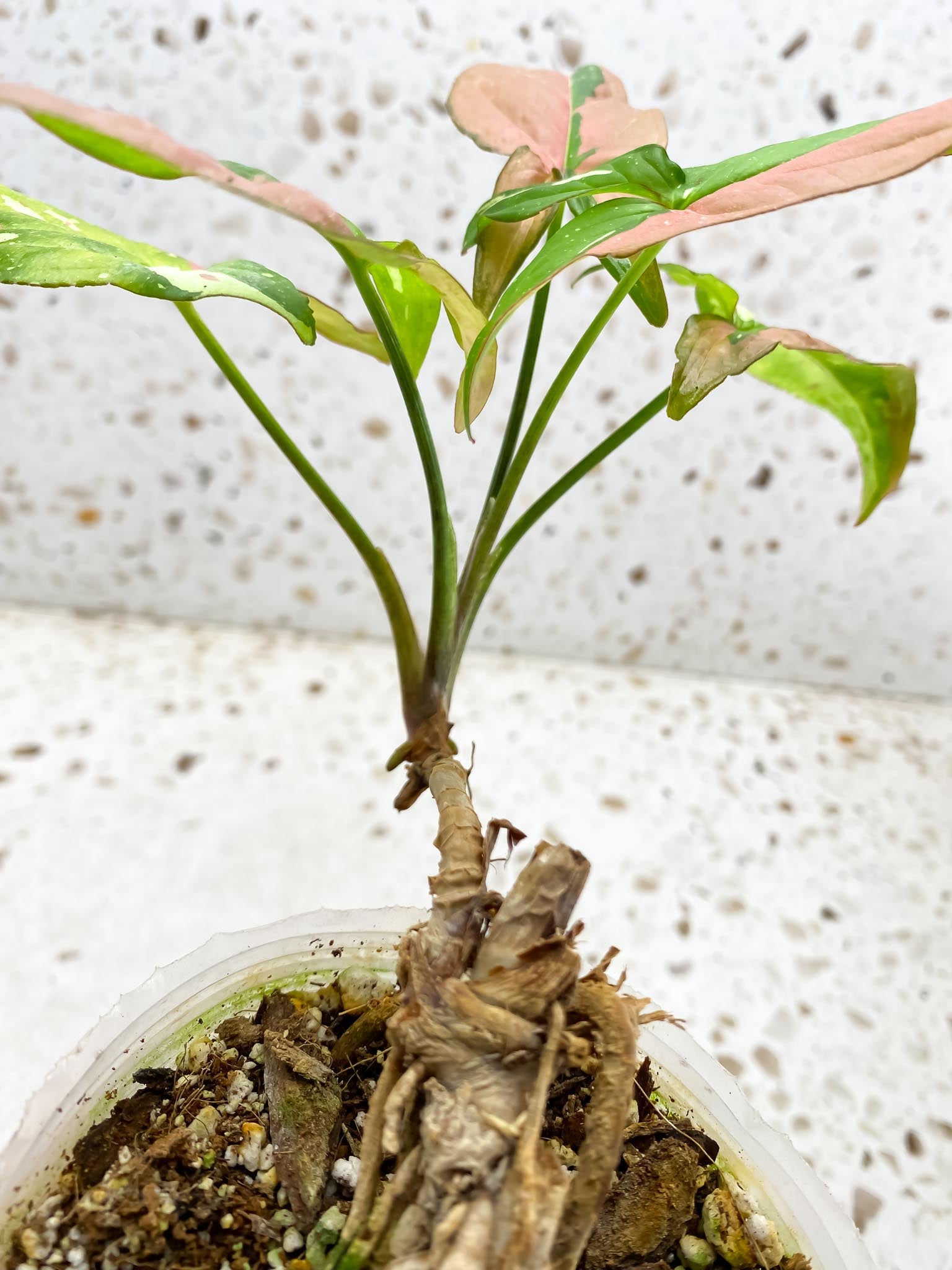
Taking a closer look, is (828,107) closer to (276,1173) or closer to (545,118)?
(545,118)

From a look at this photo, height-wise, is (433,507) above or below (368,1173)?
above

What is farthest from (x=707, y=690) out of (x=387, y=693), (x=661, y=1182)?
(x=661, y=1182)

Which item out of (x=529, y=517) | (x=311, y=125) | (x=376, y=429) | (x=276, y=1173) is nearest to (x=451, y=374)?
(x=376, y=429)

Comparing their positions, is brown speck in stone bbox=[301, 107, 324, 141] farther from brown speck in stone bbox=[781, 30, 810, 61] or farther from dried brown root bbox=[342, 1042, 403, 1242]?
dried brown root bbox=[342, 1042, 403, 1242]

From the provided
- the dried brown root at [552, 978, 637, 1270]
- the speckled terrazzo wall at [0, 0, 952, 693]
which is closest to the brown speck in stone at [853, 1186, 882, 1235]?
the dried brown root at [552, 978, 637, 1270]

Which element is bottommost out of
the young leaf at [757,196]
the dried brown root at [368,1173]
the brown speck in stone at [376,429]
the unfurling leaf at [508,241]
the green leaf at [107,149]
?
the dried brown root at [368,1173]

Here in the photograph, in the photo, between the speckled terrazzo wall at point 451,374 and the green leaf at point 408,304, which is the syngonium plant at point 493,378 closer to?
the green leaf at point 408,304

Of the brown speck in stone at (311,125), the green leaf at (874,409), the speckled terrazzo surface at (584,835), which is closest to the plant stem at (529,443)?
the green leaf at (874,409)
